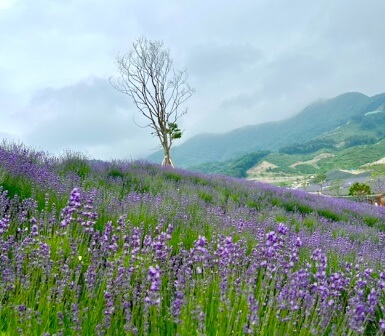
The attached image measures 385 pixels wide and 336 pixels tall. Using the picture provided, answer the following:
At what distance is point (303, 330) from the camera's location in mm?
2365

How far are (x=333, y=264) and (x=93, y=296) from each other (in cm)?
280

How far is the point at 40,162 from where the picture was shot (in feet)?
23.2

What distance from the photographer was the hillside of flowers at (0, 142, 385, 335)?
232 cm

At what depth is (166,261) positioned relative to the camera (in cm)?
324

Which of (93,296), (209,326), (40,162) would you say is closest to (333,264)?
(209,326)

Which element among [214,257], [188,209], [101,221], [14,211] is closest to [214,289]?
[214,257]

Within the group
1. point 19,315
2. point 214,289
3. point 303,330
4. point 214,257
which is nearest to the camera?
point 19,315

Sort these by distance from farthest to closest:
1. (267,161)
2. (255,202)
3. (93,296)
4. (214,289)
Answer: (267,161)
(255,202)
(214,289)
(93,296)

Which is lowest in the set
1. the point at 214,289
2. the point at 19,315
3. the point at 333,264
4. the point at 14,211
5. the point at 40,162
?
the point at 333,264

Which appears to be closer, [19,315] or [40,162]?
[19,315]

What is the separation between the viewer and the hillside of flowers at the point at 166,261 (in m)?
2.32

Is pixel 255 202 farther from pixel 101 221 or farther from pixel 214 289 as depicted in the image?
pixel 214 289

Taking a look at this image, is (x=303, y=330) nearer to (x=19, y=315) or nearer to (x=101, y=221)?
(x=19, y=315)

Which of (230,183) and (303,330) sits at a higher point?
(230,183)
